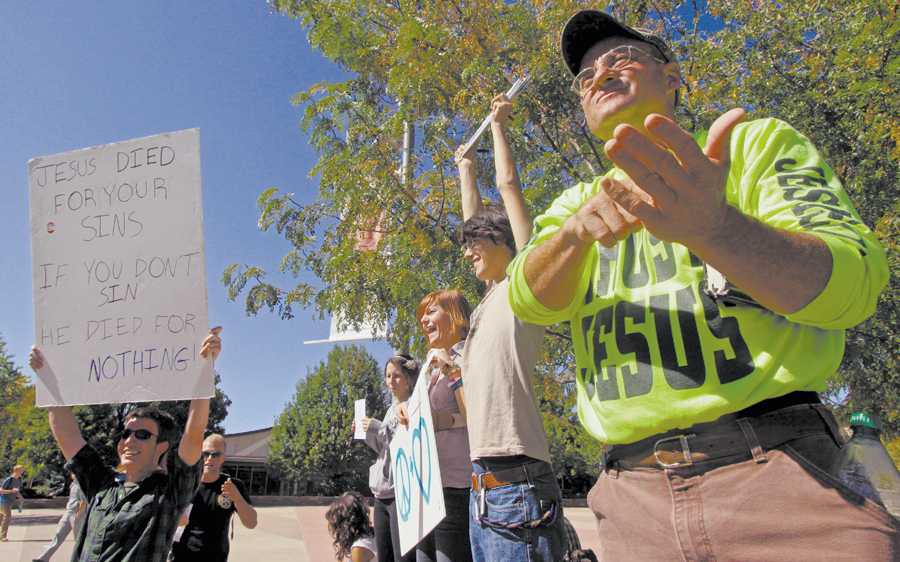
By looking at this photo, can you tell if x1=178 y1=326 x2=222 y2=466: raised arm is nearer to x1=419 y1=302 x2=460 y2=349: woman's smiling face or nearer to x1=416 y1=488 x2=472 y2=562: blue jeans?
x1=419 y1=302 x2=460 y2=349: woman's smiling face

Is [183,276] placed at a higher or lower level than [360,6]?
lower

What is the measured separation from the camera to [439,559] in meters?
2.61

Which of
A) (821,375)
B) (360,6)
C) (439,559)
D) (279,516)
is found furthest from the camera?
(279,516)

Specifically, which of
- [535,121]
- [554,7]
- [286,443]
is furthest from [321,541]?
[286,443]

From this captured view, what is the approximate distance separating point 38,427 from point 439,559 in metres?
26.9

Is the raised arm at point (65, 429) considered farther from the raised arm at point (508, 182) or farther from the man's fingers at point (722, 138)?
the man's fingers at point (722, 138)

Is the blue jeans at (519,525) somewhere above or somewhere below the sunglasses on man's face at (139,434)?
below

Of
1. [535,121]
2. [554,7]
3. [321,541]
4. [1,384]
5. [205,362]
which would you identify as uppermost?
[554,7]

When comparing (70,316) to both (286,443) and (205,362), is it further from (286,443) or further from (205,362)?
(286,443)

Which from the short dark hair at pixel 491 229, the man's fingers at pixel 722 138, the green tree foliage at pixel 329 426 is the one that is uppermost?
the short dark hair at pixel 491 229

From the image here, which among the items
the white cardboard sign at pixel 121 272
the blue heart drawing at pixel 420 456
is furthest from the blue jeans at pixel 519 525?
Answer: the white cardboard sign at pixel 121 272

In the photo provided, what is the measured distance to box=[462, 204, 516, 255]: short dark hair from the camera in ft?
8.67

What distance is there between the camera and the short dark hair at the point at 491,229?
264 cm

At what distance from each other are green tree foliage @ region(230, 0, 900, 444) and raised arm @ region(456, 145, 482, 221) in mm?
4308
